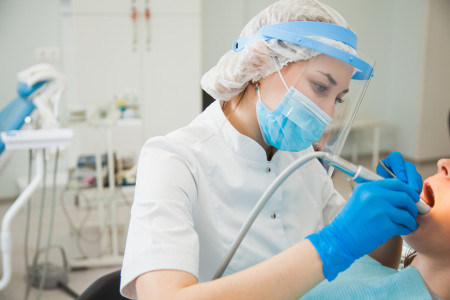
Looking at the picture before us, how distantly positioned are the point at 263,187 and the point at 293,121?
0.64 ft

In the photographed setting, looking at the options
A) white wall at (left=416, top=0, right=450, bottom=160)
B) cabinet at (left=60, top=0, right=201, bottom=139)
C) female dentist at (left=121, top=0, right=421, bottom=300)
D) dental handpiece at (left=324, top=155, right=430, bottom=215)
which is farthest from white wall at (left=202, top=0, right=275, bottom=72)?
dental handpiece at (left=324, top=155, right=430, bottom=215)

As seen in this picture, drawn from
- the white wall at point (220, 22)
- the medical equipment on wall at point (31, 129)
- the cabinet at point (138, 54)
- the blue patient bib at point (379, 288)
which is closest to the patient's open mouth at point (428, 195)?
the blue patient bib at point (379, 288)

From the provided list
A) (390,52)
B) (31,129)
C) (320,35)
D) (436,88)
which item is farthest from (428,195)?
(390,52)

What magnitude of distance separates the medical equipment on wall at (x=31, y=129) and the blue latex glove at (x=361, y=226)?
1352 millimetres

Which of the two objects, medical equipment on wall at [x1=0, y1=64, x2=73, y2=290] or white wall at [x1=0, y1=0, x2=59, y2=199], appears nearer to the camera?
medical equipment on wall at [x1=0, y1=64, x2=73, y2=290]

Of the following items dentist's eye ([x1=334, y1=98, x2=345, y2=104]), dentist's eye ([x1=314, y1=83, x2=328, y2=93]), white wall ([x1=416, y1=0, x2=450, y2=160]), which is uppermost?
dentist's eye ([x1=314, y1=83, x2=328, y2=93])

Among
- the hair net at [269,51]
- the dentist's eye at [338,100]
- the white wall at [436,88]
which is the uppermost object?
the hair net at [269,51]

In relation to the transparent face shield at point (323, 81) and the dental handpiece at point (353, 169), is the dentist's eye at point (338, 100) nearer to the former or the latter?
the transparent face shield at point (323, 81)

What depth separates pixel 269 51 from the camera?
3.21 feet

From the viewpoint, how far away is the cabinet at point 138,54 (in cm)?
374

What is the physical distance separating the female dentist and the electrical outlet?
3.15 m

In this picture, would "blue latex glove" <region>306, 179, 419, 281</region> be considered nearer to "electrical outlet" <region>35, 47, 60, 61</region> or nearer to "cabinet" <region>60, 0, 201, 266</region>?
"cabinet" <region>60, 0, 201, 266</region>

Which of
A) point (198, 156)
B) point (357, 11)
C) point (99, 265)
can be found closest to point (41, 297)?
point (99, 265)

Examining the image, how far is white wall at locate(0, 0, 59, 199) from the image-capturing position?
3.71 metres
